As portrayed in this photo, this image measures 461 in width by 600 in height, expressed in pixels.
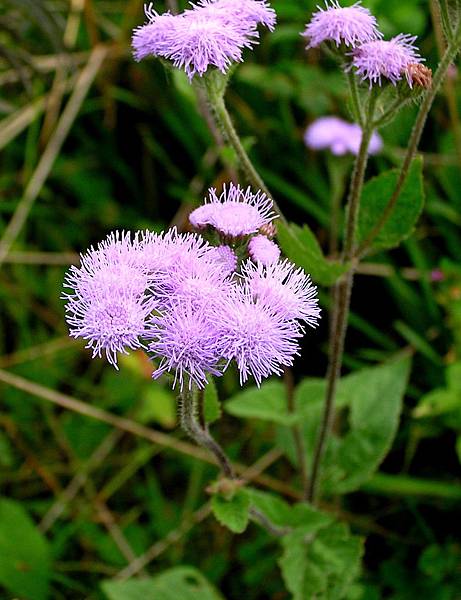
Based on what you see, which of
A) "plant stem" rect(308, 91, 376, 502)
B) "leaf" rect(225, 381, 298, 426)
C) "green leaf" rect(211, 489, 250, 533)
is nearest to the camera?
"green leaf" rect(211, 489, 250, 533)

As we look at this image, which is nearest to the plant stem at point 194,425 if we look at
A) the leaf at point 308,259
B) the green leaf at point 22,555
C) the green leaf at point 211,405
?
the green leaf at point 211,405

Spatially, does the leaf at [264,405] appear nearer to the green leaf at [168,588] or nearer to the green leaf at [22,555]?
the green leaf at [168,588]

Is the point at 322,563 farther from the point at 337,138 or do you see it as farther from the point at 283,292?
the point at 337,138

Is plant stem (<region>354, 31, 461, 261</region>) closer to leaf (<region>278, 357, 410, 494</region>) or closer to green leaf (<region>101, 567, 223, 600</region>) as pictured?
leaf (<region>278, 357, 410, 494</region>)

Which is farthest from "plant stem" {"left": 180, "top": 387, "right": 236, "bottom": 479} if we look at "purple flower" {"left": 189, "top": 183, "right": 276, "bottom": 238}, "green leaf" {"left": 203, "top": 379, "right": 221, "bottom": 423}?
"purple flower" {"left": 189, "top": 183, "right": 276, "bottom": 238}

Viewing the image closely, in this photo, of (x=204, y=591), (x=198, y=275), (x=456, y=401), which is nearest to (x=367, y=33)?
(x=198, y=275)

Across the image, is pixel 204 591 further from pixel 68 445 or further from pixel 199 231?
pixel 199 231
